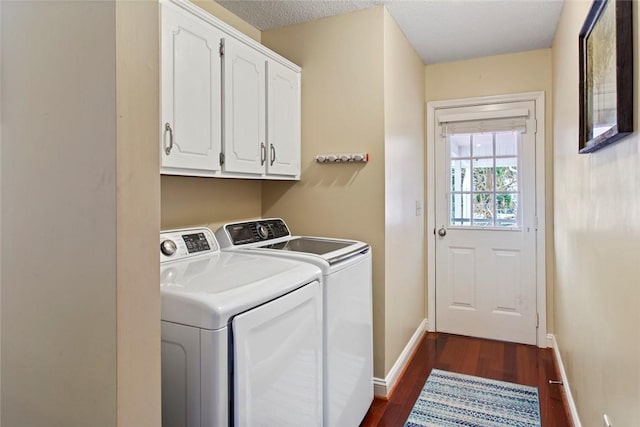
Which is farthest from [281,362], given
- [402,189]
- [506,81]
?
[506,81]

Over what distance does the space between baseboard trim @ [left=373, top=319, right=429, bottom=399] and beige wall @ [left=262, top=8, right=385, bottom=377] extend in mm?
64

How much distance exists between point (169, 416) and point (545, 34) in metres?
3.26

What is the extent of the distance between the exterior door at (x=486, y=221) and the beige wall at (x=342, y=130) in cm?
132

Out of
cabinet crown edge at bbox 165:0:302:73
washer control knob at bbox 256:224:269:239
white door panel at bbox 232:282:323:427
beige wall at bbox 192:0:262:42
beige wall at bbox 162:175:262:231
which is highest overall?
beige wall at bbox 192:0:262:42

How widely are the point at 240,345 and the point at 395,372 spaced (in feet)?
5.74

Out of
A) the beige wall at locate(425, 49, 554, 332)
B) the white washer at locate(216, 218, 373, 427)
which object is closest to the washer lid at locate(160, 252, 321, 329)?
the white washer at locate(216, 218, 373, 427)

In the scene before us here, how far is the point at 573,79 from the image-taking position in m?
2.16

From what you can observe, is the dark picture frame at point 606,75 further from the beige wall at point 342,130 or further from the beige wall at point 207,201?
the beige wall at point 207,201

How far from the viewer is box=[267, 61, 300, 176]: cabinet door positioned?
2.35 metres

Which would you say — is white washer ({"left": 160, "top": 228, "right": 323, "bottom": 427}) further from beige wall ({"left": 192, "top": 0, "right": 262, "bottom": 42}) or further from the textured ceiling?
the textured ceiling

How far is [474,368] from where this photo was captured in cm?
292

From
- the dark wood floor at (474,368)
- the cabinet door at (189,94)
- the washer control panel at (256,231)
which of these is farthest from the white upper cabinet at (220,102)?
the dark wood floor at (474,368)

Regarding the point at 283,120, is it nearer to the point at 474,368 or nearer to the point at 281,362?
the point at 281,362

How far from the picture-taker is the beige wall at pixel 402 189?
2545 mm
